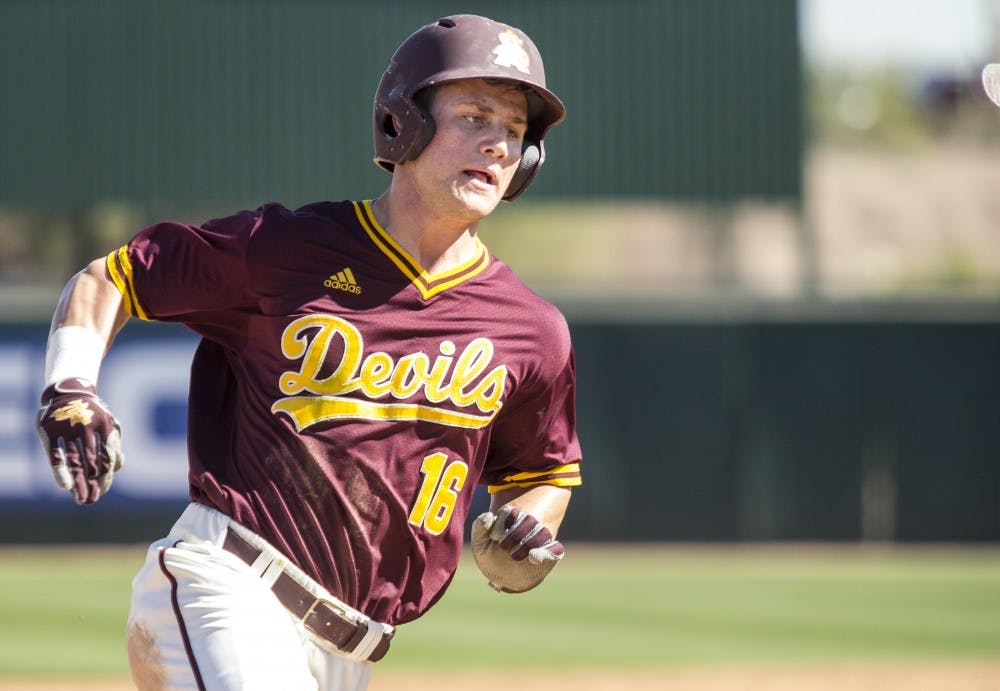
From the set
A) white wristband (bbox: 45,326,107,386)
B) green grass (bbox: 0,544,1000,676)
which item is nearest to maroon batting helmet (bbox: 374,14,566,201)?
white wristband (bbox: 45,326,107,386)

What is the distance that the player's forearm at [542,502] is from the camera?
3879 millimetres

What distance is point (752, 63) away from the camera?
16.5 m

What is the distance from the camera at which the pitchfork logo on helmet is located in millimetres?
3648

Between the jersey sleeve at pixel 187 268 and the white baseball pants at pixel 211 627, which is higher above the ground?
the jersey sleeve at pixel 187 268

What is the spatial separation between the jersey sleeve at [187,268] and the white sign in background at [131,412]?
373 inches

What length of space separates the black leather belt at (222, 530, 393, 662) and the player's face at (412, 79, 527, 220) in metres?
0.87

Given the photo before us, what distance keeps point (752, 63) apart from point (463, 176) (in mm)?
13336

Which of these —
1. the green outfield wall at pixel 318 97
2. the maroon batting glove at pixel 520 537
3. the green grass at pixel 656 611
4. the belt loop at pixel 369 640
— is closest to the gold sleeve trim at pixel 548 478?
the maroon batting glove at pixel 520 537

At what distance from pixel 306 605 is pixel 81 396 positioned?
66 cm

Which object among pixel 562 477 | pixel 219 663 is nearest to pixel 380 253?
pixel 562 477

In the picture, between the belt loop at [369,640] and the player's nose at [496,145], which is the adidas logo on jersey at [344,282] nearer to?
the player's nose at [496,145]

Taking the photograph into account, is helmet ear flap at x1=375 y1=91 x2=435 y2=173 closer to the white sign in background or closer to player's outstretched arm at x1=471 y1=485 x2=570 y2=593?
player's outstretched arm at x1=471 y1=485 x2=570 y2=593

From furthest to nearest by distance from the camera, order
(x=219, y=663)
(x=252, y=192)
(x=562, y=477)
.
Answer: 1. (x=252, y=192)
2. (x=562, y=477)
3. (x=219, y=663)

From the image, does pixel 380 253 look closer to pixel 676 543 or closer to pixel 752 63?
pixel 676 543
